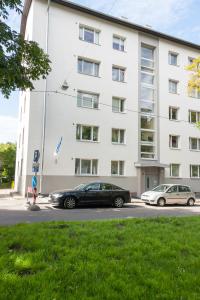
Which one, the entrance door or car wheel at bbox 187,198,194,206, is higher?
the entrance door

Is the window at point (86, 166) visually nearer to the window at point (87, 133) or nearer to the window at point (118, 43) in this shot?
the window at point (87, 133)

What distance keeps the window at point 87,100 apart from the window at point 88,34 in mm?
4971

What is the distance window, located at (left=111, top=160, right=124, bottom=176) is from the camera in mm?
24605

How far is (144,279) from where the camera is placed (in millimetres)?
3932

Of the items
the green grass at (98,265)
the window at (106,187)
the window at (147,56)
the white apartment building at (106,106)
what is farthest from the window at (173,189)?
the window at (147,56)

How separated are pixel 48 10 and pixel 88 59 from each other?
506 cm

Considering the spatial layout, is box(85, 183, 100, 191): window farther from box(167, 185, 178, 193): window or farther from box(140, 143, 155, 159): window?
box(140, 143, 155, 159): window

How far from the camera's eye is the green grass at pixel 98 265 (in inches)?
138

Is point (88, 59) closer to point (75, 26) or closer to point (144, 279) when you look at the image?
point (75, 26)

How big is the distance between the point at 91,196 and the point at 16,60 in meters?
10.1

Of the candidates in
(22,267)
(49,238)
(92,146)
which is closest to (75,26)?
(92,146)

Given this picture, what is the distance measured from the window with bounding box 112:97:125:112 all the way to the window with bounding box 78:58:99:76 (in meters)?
2.89

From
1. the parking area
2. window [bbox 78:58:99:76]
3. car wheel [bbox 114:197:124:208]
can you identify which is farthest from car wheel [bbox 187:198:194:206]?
window [bbox 78:58:99:76]

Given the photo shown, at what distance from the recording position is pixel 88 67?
81.4 feet
